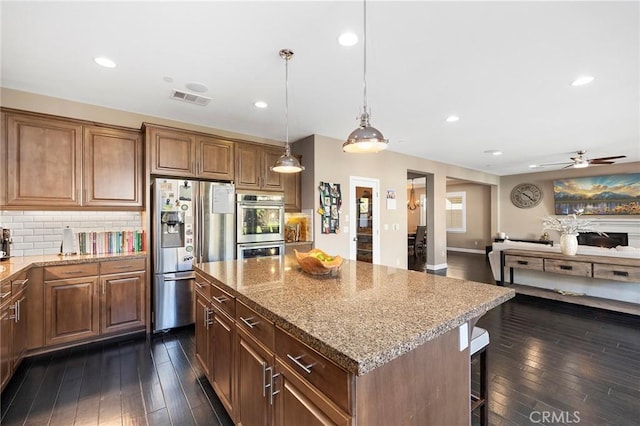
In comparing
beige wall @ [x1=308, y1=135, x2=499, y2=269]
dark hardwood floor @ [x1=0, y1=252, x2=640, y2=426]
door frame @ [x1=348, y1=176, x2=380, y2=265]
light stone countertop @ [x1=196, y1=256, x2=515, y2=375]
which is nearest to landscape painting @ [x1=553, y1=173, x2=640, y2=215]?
beige wall @ [x1=308, y1=135, x2=499, y2=269]

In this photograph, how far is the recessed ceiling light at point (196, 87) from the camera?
2.83 m

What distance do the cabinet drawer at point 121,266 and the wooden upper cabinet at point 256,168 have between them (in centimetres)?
152

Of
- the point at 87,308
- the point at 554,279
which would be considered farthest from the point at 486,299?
the point at 554,279

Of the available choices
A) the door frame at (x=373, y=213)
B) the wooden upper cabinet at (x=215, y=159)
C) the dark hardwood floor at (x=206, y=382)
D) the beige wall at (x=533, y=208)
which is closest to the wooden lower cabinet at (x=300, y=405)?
the dark hardwood floor at (x=206, y=382)

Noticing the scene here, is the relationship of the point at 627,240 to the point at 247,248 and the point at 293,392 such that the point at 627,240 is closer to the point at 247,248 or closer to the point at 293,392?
the point at 247,248

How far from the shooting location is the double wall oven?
384 cm

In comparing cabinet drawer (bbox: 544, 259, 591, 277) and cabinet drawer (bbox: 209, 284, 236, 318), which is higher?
cabinet drawer (bbox: 209, 284, 236, 318)

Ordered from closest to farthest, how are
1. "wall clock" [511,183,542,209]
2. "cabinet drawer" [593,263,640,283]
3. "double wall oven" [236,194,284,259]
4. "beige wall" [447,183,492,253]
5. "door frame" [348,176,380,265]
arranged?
1. "cabinet drawer" [593,263,640,283]
2. "double wall oven" [236,194,284,259]
3. "door frame" [348,176,380,265]
4. "wall clock" [511,183,542,209]
5. "beige wall" [447,183,492,253]

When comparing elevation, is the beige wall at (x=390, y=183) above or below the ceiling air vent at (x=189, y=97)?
below

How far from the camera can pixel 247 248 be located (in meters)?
3.87

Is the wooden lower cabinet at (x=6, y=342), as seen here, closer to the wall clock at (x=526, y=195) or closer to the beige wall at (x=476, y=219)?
the beige wall at (x=476, y=219)

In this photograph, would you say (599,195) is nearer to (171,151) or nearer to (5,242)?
(171,151)

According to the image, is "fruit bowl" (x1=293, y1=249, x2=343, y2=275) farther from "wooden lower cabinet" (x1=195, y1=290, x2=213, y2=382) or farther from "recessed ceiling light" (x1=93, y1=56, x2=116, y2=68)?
"recessed ceiling light" (x1=93, y1=56, x2=116, y2=68)

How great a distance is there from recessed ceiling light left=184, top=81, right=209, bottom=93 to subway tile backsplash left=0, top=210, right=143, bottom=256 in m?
1.86
